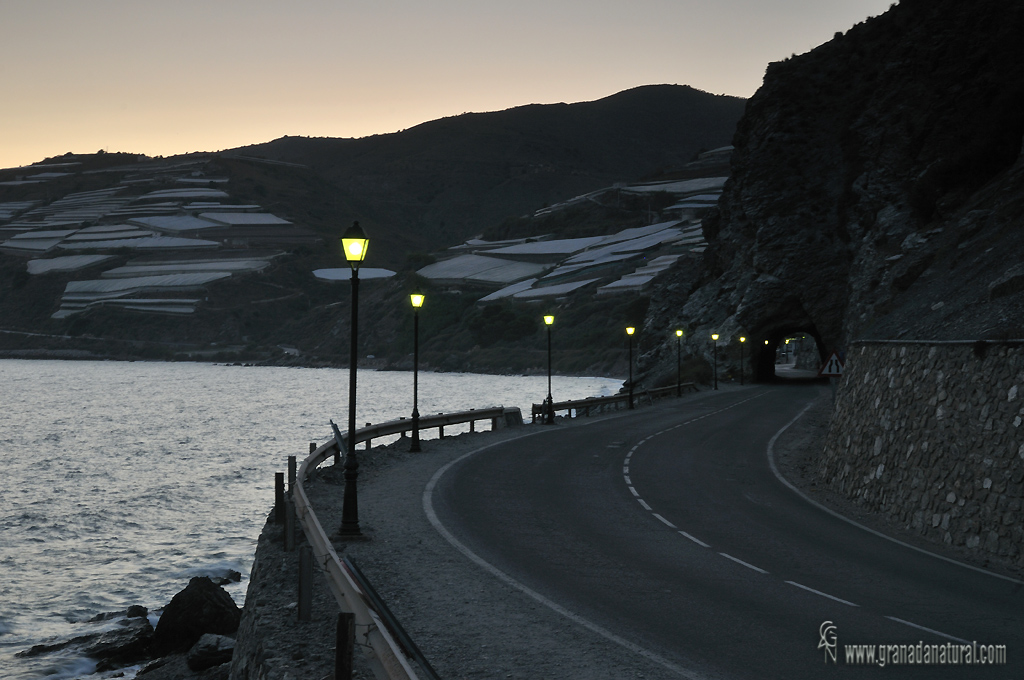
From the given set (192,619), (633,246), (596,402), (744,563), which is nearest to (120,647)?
(192,619)

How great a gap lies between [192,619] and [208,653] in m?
3.01

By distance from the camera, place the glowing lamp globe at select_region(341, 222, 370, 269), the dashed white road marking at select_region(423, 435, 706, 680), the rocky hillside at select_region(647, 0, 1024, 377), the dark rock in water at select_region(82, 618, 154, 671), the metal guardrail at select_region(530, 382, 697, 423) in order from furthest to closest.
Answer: the metal guardrail at select_region(530, 382, 697, 423), the rocky hillside at select_region(647, 0, 1024, 377), the dark rock in water at select_region(82, 618, 154, 671), the glowing lamp globe at select_region(341, 222, 370, 269), the dashed white road marking at select_region(423, 435, 706, 680)

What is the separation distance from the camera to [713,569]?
12188mm

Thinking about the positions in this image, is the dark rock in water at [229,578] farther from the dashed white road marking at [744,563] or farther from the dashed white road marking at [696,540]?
the dashed white road marking at [744,563]

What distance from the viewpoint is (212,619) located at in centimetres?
1961

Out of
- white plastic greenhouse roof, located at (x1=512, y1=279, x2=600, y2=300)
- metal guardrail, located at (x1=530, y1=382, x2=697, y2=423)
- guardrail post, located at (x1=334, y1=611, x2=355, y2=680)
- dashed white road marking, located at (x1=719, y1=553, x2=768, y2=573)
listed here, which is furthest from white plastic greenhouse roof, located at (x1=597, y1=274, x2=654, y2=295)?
guardrail post, located at (x1=334, y1=611, x2=355, y2=680)

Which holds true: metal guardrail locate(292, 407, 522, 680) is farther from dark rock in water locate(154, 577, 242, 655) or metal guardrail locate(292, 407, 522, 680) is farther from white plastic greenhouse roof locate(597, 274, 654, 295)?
white plastic greenhouse roof locate(597, 274, 654, 295)

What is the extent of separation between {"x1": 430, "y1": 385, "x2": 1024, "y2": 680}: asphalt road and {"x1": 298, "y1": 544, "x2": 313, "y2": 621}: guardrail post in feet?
9.61

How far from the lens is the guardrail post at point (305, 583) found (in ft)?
30.7

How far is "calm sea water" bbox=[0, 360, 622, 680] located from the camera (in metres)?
24.6

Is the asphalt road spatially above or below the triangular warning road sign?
below

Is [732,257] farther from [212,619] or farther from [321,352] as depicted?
[321,352]

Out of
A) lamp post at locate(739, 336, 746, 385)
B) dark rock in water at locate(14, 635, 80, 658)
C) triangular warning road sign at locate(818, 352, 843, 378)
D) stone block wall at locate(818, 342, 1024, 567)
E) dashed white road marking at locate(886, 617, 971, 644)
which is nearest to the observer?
dashed white road marking at locate(886, 617, 971, 644)

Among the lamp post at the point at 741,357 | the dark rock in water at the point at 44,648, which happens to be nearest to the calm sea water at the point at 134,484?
the dark rock in water at the point at 44,648
